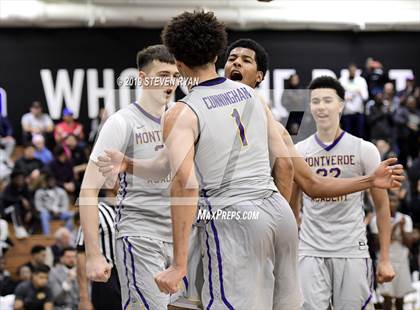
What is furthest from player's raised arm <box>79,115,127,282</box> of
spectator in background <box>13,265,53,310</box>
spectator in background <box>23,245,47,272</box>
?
spectator in background <box>23,245,47,272</box>

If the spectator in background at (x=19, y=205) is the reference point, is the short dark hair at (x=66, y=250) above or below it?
below

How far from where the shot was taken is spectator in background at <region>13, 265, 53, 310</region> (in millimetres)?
12539

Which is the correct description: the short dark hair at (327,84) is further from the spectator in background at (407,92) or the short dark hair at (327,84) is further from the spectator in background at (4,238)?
the spectator in background at (407,92)

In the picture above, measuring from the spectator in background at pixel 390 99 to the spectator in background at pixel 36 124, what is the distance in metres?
7.56

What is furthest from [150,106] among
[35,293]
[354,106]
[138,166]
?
[354,106]

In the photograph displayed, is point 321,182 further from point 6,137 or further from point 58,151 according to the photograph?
point 6,137

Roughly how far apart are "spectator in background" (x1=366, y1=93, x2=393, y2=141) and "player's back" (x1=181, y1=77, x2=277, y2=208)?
46.1 ft

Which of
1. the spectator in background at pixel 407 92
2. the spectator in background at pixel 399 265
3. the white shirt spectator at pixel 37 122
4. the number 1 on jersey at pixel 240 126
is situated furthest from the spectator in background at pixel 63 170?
the number 1 on jersey at pixel 240 126

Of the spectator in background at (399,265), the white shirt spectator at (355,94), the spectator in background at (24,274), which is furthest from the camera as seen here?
the white shirt spectator at (355,94)

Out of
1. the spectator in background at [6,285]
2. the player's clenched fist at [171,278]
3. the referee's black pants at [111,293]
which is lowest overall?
the spectator in background at [6,285]

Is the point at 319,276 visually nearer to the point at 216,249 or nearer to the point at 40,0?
the point at 216,249

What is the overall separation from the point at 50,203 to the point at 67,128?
10.2 ft

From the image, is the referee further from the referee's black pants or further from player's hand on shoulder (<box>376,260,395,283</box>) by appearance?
player's hand on shoulder (<box>376,260,395,283</box>)

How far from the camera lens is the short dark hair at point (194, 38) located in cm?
476
